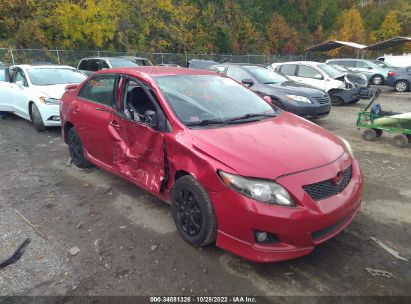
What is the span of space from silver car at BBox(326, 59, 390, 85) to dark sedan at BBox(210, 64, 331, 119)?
1101cm

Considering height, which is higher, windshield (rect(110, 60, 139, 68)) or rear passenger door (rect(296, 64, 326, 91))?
windshield (rect(110, 60, 139, 68))

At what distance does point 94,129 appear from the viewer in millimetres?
4746

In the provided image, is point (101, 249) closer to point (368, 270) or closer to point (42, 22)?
point (368, 270)

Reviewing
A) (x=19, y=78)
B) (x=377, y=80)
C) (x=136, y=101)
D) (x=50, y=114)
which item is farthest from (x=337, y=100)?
(x=19, y=78)

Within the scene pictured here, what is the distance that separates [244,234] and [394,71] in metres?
19.0

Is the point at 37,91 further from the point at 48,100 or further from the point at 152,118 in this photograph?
the point at 152,118

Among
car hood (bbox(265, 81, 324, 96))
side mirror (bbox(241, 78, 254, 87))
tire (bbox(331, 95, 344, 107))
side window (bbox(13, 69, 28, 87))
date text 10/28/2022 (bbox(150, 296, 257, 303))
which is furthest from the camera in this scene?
tire (bbox(331, 95, 344, 107))

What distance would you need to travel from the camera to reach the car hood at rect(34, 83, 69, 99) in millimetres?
7660

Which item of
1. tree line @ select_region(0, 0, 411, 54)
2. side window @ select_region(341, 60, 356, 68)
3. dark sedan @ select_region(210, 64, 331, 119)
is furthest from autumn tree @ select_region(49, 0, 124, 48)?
dark sedan @ select_region(210, 64, 331, 119)

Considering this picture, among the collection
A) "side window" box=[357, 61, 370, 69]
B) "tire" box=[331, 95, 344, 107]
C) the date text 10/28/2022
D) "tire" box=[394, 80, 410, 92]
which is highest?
the date text 10/28/2022

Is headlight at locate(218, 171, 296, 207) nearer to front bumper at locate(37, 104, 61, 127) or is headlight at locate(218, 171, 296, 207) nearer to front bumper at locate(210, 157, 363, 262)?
front bumper at locate(210, 157, 363, 262)

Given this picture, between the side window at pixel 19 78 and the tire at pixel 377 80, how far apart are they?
17.8 meters

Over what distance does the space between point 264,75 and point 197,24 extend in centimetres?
2524

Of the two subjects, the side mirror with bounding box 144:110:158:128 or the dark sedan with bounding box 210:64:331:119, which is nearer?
the side mirror with bounding box 144:110:158:128
